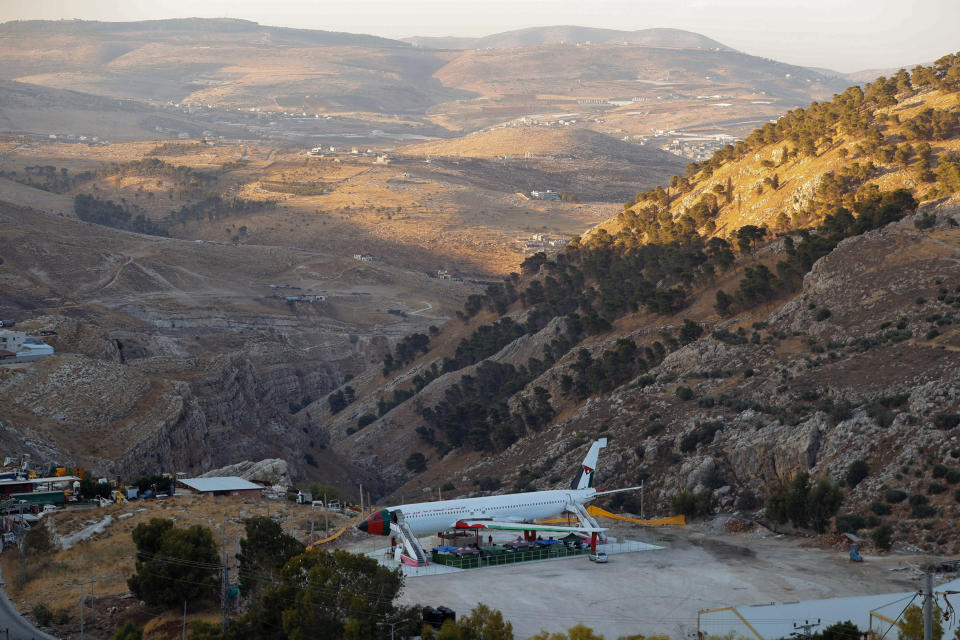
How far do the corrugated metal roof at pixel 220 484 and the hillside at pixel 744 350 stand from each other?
19159 mm

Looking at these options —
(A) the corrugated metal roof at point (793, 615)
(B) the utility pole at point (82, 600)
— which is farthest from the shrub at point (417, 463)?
(A) the corrugated metal roof at point (793, 615)

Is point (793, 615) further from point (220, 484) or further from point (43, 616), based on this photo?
point (220, 484)

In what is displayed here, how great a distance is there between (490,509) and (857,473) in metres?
18.9

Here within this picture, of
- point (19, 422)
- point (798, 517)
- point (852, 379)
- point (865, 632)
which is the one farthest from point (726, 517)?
point (19, 422)

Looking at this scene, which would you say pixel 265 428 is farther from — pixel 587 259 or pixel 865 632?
pixel 865 632

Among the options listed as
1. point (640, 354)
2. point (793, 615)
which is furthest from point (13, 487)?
point (640, 354)

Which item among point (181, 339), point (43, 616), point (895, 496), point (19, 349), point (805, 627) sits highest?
point (805, 627)

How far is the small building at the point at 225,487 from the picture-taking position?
58031mm

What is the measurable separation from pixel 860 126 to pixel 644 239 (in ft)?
75.9

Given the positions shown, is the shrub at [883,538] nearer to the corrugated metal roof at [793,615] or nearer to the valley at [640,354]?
the valley at [640,354]

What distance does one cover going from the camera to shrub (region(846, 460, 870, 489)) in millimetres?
53406

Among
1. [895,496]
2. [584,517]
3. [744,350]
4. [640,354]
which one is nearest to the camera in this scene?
[584,517]

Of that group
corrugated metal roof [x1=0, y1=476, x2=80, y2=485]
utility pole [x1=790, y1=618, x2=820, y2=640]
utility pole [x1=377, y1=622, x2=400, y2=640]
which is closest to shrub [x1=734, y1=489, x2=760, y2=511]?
utility pole [x1=790, y1=618, x2=820, y2=640]

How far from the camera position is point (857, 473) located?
53.7 metres
